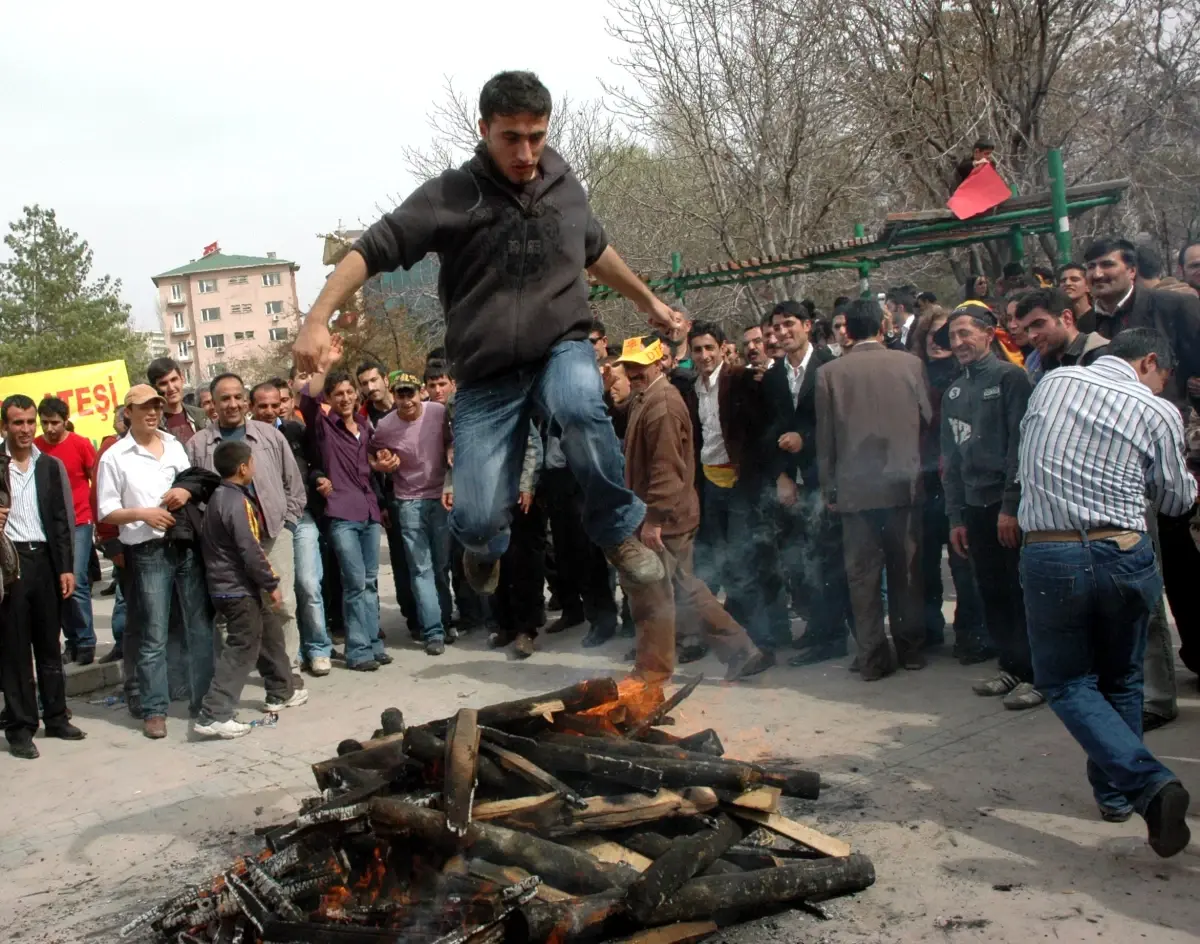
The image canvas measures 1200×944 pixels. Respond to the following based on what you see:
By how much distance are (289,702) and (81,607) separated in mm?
3351

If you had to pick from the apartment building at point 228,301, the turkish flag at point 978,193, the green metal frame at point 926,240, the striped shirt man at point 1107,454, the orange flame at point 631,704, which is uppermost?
the apartment building at point 228,301

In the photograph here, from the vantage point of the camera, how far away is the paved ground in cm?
388

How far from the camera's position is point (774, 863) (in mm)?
4211

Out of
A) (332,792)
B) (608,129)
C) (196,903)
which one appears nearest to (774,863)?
(332,792)

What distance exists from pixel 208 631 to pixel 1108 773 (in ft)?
19.0

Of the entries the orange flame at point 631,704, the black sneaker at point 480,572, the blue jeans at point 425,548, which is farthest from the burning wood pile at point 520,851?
the blue jeans at point 425,548

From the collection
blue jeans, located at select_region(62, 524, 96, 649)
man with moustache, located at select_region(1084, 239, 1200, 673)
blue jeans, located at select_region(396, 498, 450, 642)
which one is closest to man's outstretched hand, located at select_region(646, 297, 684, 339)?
man with moustache, located at select_region(1084, 239, 1200, 673)

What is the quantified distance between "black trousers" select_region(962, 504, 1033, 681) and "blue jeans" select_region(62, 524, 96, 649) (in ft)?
24.9

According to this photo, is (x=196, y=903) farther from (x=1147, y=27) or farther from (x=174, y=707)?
(x=1147, y=27)

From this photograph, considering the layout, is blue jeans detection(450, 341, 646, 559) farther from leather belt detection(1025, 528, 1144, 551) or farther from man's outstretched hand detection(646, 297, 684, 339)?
leather belt detection(1025, 528, 1144, 551)

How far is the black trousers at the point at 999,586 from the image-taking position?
251 inches

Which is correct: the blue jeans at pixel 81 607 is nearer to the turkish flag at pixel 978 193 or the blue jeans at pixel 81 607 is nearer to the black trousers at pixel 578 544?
the black trousers at pixel 578 544

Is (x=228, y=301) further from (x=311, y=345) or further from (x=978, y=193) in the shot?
(x=311, y=345)

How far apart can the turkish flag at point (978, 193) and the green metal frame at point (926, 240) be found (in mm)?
166
